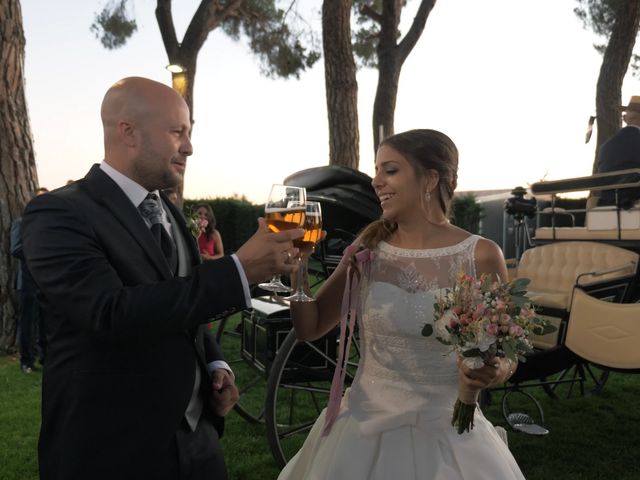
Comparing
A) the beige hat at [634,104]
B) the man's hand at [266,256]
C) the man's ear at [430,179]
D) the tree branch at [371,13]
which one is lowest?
the man's hand at [266,256]

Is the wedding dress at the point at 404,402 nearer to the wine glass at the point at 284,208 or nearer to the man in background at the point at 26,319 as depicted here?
the wine glass at the point at 284,208

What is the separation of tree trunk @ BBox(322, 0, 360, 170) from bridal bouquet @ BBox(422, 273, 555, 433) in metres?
9.74

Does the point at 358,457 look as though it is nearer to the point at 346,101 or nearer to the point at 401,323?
the point at 401,323

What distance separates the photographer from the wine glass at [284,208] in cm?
204

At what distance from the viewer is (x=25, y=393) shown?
6.70 m

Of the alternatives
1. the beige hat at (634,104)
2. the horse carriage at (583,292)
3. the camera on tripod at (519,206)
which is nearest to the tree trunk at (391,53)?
the beige hat at (634,104)

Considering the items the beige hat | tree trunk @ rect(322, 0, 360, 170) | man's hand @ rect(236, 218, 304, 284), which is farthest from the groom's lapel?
tree trunk @ rect(322, 0, 360, 170)

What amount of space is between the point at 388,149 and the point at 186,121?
102 cm

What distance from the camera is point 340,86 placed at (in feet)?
40.6

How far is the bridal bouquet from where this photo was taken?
80.8 inches

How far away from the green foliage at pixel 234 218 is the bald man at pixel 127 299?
19.7 metres

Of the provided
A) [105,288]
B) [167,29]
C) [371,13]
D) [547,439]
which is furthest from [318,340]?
[167,29]

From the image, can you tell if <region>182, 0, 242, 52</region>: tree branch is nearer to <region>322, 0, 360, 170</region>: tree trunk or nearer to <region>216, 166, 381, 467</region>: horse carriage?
<region>322, 0, 360, 170</region>: tree trunk

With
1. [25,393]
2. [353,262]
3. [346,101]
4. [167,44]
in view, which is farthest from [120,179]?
[167,44]
